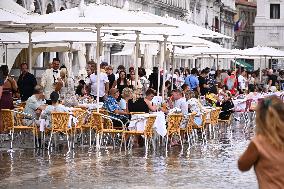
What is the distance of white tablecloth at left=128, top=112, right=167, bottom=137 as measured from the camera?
60.2 ft

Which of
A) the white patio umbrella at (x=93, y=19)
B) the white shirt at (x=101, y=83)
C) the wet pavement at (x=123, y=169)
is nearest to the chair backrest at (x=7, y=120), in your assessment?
the wet pavement at (x=123, y=169)

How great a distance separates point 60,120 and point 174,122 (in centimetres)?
258

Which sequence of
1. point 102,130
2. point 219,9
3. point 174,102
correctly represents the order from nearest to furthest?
point 102,130 < point 174,102 < point 219,9

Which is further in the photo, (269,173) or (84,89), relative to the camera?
(84,89)

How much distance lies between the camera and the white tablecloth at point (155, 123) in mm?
18341

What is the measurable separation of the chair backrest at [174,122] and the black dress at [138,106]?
674 millimetres

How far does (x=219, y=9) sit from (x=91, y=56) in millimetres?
61148

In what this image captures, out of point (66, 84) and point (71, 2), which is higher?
point (71, 2)

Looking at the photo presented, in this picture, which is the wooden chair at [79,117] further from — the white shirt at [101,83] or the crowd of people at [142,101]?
the white shirt at [101,83]

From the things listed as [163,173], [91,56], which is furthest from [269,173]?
[91,56]

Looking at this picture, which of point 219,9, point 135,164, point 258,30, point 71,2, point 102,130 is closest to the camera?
point 135,164

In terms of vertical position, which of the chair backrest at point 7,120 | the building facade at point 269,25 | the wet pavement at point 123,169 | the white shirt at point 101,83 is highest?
the building facade at point 269,25

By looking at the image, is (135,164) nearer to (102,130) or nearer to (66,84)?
(102,130)

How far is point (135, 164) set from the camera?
16.0 metres
